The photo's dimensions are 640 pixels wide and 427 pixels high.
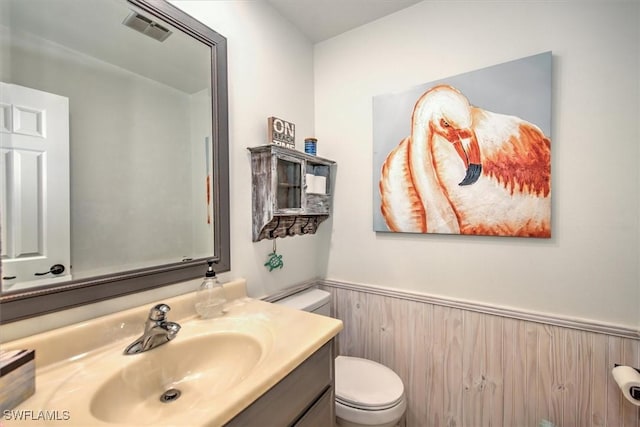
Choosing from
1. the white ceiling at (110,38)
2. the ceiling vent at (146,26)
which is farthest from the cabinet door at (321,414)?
the ceiling vent at (146,26)

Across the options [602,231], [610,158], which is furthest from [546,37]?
[602,231]

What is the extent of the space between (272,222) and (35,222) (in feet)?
2.71

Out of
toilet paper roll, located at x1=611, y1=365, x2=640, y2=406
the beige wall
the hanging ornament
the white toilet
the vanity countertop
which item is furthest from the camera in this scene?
the hanging ornament

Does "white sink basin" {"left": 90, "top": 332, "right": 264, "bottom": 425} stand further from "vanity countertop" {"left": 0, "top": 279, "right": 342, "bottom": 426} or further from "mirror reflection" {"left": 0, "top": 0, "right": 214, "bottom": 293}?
"mirror reflection" {"left": 0, "top": 0, "right": 214, "bottom": 293}

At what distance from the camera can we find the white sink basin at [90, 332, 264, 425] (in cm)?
67

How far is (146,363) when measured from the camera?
771 millimetres

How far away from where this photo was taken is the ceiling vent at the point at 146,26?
37.3 inches

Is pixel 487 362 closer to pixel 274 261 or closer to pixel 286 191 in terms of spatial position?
pixel 274 261

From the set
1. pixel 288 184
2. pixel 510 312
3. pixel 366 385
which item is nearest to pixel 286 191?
pixel 288 184

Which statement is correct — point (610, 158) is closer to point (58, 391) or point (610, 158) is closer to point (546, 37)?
point (546, 37)

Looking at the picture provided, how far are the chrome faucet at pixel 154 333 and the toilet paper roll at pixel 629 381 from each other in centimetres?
157

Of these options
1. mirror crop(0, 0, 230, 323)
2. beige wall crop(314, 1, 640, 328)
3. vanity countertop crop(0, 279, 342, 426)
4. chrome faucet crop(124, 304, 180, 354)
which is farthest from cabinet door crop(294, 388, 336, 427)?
beige wall crop(314, 1, 640, 328)

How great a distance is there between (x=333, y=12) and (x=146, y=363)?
5.95 ft

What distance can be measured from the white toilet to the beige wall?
446 millimetres
